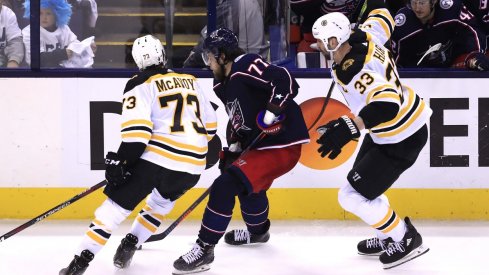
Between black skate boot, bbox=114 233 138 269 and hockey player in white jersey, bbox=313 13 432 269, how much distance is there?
3.06 ft

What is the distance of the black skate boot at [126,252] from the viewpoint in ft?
16.0

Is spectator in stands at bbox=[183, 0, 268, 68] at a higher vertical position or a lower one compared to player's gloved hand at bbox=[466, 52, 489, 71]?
higher

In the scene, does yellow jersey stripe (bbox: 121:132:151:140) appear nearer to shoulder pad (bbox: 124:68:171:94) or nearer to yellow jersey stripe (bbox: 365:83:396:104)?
shoulder pad (bbox: 124:68:171:94)

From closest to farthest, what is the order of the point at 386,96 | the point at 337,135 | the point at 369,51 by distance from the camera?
the point at 337,135 → the point at 386,96 → the point at 369,51

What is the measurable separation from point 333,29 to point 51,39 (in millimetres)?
1894

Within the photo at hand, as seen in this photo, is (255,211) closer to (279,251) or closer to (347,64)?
(279,251)

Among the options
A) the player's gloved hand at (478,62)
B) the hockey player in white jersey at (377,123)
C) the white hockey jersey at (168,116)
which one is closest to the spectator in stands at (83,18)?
the white hockey jersey at (168,116)

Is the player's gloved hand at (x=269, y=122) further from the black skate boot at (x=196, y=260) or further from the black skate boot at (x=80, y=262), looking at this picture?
the black skate boot at (x=80, y=262)

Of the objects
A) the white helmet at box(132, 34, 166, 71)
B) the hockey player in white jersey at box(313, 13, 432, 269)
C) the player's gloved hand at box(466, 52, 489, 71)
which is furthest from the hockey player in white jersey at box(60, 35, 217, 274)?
the player's gloved hand at box(466, 52, 489, 71)

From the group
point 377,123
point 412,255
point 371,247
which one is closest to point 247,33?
point 371,247

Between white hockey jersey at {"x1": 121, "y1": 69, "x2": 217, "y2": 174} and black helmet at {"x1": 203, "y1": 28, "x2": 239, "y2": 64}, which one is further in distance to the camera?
black helmet at {"x1": 203, "y1": 28, "x2": 239, "y2": 64}

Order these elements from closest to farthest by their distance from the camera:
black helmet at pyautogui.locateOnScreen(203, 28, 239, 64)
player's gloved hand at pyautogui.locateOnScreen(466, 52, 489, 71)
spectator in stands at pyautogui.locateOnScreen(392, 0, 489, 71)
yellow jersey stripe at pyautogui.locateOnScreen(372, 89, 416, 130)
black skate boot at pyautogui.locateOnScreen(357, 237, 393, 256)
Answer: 1. yellow jersey stripe at pyautogui.locateOnScreen(372, 89, 416, 130)
2. black helmet at pyautogui.locateOnScreen(203, 28, 239, 64)
3. black skate boot at pyautogui.locateOnScreen(357, 237, 393, 256)
4. player's gloved hand at pyautogui.locateOnScreen(466, 52, 489, 71)
5. spectator in stands at pyautogui.locateOnScreen(392, 0, 489, 71)

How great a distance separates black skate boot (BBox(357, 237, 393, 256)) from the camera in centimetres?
511

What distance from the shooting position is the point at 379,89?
4.60 metres
